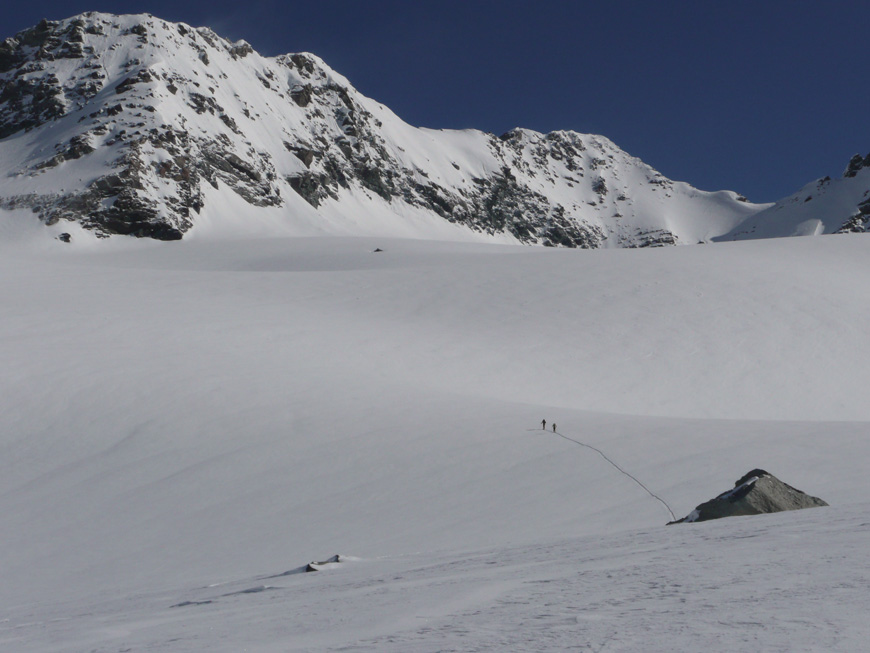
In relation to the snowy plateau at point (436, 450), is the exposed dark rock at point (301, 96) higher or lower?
higher

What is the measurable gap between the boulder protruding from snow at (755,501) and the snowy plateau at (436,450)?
30.3 inches

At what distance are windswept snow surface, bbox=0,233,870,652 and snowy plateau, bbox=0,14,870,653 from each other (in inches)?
2.2

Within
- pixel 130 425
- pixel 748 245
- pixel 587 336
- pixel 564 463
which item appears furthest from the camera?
pixel 748 245

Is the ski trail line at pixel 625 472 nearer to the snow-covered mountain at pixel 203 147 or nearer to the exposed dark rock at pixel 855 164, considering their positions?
the snow-covered mountain at pixel 203 147

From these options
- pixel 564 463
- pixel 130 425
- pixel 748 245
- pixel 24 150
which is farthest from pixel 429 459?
pixel 24 150

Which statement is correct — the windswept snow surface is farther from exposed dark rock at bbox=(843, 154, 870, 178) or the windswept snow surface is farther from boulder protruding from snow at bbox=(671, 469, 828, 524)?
exposed dark rock at bbox=(843, 154, 870, 178)

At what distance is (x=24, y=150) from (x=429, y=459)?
89334 mm

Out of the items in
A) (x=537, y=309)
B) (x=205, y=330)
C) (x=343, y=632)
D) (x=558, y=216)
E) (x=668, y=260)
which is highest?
(x=558, y=216)

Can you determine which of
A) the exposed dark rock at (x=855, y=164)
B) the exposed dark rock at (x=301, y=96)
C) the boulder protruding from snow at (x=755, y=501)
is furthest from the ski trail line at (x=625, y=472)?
A: the exposed dark rock at (x=855, y=164)

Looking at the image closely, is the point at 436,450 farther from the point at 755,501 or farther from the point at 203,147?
the point at 203,147

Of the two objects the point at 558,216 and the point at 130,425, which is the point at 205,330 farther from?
the point at 558,216

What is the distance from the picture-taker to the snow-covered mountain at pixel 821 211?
157 metres

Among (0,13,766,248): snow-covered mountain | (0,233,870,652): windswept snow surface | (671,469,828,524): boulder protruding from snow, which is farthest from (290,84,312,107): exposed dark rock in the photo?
(671,469,828,524): boulder protruding from snow

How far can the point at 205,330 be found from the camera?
2133 centimetres
